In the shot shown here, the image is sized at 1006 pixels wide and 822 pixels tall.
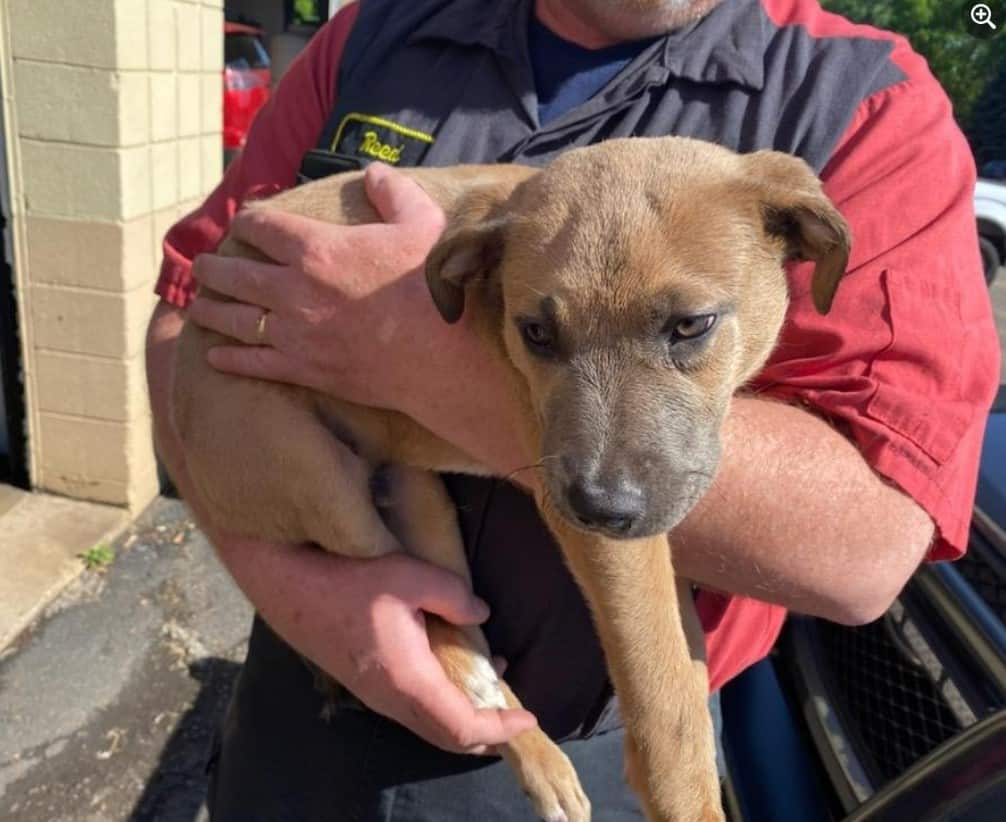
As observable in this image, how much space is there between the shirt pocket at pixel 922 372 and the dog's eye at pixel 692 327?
283 millimetres

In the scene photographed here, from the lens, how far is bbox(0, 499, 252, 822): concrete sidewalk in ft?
11.4

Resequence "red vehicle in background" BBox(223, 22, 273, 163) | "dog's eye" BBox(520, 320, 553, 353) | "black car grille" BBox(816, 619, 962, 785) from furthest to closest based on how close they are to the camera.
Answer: "red vehicle in background" BBox(223, 22, 273, 163), "black car grille" BBox(816, 619, 962, 785), "dog's eye" BBox(520, 320, 553, 353)

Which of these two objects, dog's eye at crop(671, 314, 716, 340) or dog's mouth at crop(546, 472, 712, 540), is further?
dog's eye at crop(671, 314, 716, 340)

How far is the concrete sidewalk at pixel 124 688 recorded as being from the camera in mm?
3465

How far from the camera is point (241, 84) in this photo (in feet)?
30.5

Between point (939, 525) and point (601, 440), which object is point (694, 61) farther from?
point (939, 525)

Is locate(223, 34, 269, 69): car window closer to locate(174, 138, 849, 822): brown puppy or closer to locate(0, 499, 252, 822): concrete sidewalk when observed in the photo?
locate(0, 499, 252, 822): concrete sidewalk

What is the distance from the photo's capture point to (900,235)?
1700mm

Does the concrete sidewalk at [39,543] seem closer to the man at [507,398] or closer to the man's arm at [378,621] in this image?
the man at [507,398]

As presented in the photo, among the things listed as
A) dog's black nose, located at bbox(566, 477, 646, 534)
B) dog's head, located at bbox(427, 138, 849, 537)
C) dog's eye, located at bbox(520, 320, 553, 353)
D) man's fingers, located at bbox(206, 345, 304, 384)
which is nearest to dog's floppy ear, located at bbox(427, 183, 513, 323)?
dog's head, located at bbox(427, 138, 849, 537)

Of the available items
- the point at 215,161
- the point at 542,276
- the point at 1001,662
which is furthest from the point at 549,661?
the point at 215,161

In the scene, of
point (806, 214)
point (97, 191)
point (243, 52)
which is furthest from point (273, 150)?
point (243, 52)

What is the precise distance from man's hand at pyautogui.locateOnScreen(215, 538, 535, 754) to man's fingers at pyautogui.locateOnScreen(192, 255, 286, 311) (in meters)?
0.51

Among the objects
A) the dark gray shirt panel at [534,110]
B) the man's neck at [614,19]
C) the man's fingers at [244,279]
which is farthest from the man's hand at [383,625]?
the man's neck at [614,19]
